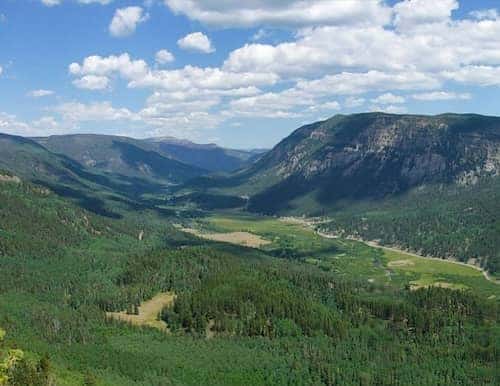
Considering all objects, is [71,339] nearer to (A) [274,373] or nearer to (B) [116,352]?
(B) [116,352]

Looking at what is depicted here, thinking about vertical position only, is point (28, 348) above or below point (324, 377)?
above

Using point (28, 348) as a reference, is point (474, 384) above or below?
below

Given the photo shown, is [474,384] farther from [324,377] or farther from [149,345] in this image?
[149,345]

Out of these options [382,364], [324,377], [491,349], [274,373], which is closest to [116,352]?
[274,373]

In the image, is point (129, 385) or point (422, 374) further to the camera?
point (422, 374)

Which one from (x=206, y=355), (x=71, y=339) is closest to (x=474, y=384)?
(x=206, y=355)

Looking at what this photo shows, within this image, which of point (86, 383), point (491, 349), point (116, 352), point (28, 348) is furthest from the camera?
point (491, 349)

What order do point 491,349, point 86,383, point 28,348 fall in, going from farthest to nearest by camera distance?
point 491,349 → point 28,348 → point 86,383

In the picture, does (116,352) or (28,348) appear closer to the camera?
(28,348)

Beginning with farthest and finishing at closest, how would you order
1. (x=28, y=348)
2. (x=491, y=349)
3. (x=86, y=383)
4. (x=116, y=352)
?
(x=491, y=349), (x=116, y=352), (x=28, y=348), (x=86, y=383)
